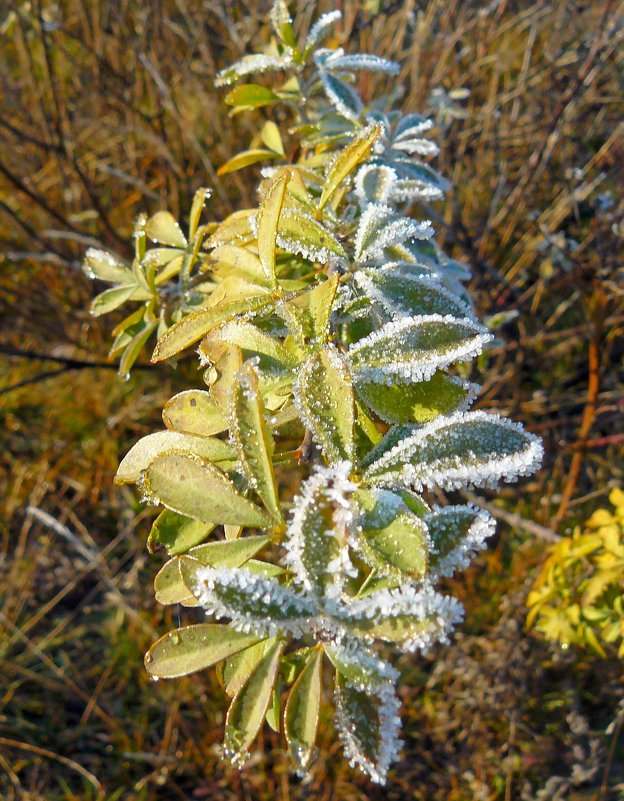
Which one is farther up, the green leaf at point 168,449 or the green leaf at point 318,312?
the green leaf at point 318,312

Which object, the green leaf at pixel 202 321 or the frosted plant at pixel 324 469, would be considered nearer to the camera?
the frosted plant at pixel 324 469

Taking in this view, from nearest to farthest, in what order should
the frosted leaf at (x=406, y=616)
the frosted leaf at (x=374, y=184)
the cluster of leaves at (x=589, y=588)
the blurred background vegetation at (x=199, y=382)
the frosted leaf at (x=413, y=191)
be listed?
the frosted leaf at (x=406, y=616) → the frosted leaf at (x=374, y=184) → the frosted leaf at (x=413, y=191) → the cluster of leaves at (x=589, y=588) → the blurred background vegetation at (x=199, y=382)

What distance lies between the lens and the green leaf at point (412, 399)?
67cm

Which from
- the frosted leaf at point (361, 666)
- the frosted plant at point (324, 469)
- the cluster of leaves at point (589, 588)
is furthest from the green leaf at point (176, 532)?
the cluster of leaves at point (589, 588)

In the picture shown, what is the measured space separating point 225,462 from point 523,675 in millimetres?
1640

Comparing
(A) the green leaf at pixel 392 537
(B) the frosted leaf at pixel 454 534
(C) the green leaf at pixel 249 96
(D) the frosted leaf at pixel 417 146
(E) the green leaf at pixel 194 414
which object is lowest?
(B) the frosted leaf at pixel 454 534

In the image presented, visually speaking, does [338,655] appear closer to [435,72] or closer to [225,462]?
[225,462]

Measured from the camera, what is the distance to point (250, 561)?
696 millimetres

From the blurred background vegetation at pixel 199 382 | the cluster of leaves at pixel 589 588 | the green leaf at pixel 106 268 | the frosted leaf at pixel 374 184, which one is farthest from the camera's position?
the blurred background vegetation at pixel 199 382

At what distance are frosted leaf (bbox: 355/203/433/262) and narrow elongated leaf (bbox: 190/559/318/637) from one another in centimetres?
42

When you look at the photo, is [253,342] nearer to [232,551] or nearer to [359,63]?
Answer: [232,551]

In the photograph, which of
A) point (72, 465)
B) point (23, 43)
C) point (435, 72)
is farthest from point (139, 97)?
point (72, 465)

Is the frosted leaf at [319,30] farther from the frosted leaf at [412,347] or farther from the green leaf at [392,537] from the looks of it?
the green leaf at [392,537]

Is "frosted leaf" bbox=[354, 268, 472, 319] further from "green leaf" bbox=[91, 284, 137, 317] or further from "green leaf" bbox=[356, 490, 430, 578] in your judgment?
"green leaf" bbox=[91, 284, 137, 317]
